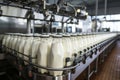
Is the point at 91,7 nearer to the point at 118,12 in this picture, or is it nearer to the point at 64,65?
the point at 118,12

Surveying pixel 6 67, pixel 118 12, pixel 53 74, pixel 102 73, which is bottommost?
pixel 102 73

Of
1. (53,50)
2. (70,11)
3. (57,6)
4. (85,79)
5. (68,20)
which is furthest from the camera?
(68,20)

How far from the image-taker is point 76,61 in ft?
2.96

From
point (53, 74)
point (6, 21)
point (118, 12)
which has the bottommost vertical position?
point (53, 74)

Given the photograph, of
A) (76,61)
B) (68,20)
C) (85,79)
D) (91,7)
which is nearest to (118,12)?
(91,7)

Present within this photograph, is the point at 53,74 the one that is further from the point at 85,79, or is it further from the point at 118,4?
the point at 118,4

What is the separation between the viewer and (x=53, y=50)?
750 mm

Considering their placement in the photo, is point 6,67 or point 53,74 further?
point 6,67

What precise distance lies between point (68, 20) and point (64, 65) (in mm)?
3125

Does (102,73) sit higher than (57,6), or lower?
lower

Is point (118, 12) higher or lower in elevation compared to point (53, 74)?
higher

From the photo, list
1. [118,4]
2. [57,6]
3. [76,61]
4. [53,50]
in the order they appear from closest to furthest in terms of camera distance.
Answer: [53,50]
[76,61]
[57,6]
[118,4]

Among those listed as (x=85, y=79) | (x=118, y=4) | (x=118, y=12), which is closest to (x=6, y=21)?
(x=85, y=79)

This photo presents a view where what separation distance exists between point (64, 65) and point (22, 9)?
197cm
